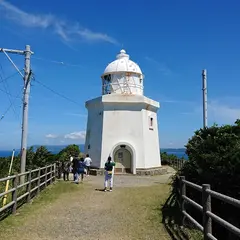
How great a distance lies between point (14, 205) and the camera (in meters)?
9.07

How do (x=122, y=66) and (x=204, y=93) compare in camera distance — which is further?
(x=122, y=66)

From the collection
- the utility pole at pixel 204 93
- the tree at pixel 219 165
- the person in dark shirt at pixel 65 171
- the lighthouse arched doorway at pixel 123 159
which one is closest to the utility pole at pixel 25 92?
the person in dark shirt at pixel 65 171

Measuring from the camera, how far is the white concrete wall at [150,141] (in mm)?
23469

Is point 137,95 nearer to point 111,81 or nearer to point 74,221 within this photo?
point 111,81

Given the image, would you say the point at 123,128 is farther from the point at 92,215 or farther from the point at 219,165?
the point at 219,165

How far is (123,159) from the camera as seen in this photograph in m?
23.5

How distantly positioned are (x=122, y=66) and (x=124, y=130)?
4.87 m

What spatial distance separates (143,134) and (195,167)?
47.5ft

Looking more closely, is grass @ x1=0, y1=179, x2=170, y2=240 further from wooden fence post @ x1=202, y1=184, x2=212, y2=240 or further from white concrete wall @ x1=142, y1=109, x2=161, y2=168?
white concrete wall @ x1=142, y1=109, x2=161, y2=168

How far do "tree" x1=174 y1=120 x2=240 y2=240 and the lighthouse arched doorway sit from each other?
1378 cm

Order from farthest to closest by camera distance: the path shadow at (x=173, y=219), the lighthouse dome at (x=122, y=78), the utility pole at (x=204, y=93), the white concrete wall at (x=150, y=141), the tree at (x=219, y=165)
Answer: the lighthouse dome at (x=122, y=78) → the white concrete wall at (x=150, y=141) → the utility pole at (x=204, y=93) → the tree at (x=219, y=165) → the path shadow at (x=173, y=219)

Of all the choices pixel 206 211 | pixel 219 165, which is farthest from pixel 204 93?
pixel 206 211

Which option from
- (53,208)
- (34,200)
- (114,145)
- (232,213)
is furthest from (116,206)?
(114,145)

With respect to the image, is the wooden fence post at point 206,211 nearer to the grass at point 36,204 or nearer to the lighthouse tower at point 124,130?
the grass at point 36,204
